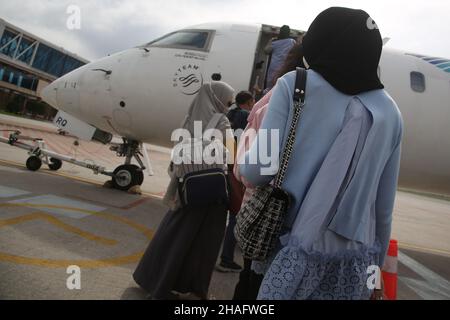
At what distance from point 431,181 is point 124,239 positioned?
5482mm

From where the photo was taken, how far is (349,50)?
1337 millimetres

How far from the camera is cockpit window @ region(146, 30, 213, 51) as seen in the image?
5984 mm

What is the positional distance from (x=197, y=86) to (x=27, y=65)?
4078 centimetres

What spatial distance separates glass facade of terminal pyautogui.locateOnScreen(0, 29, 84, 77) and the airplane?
3288 centimetres

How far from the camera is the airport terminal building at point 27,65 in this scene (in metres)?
35.2

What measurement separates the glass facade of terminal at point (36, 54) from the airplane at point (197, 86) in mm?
32882

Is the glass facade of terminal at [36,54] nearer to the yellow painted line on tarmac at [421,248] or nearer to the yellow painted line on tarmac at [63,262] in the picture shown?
the yellow painted line on tarmac at [63,262]

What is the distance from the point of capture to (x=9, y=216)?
386cm

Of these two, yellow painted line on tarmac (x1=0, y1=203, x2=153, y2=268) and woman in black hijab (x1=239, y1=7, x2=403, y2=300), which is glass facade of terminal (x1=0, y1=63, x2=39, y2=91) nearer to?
yellow painted line on tarmac (x1=0, y1=203, x2=153, y2=268)

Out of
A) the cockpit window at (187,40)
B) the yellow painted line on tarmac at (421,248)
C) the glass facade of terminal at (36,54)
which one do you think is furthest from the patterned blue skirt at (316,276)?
the glass facade of terminal at (36,54)

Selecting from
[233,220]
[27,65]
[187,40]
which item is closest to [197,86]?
[187,40]

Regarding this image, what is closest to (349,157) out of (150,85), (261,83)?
(261,83)
